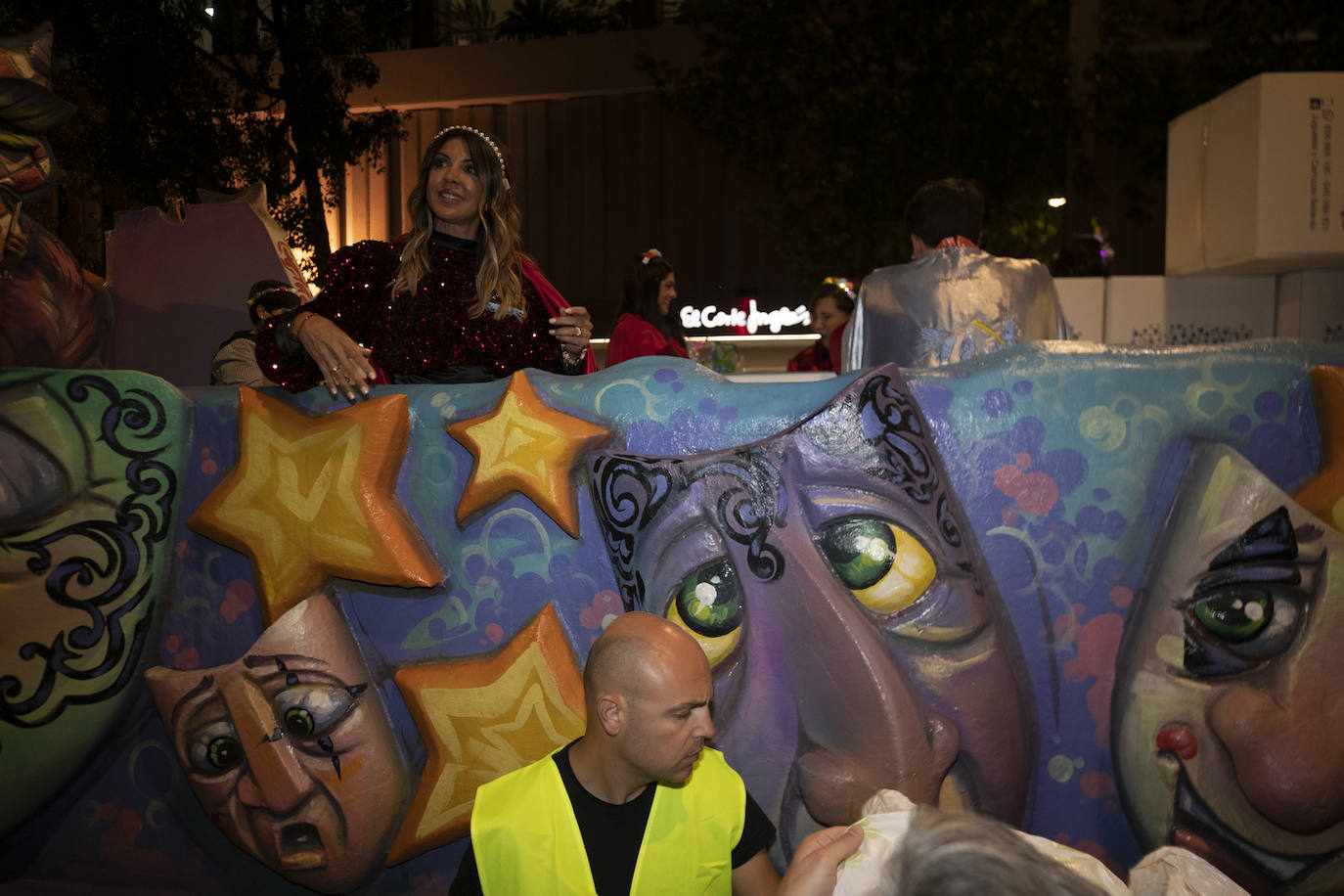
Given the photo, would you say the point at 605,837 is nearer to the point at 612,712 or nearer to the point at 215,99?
the point at 612,712

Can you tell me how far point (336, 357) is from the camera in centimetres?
206

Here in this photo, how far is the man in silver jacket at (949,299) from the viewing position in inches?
94.4

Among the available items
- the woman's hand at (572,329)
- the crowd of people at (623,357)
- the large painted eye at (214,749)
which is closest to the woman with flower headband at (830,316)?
the crowd of people at (623,357)

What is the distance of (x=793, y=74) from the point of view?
7965mm

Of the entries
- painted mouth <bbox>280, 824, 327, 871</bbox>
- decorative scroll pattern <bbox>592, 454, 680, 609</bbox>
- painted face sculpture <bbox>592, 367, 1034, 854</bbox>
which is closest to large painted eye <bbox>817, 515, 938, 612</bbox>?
painted face sculpture <bbox>592, 367, 1034, 854</bbox>

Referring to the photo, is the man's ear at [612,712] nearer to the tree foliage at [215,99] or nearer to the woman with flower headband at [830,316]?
the woman with flower headband at [830,316]

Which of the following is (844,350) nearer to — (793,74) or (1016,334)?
(1016,334)

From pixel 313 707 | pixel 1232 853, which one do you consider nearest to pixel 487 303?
pixel 313 707

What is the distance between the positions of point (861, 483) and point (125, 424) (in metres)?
1.48

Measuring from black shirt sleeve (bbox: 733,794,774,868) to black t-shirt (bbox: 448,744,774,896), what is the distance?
135 mm

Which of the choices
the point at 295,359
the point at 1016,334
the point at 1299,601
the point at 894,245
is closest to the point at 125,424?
the point at 295,359

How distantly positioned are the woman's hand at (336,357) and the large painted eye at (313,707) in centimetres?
57

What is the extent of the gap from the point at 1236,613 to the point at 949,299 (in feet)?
3.10

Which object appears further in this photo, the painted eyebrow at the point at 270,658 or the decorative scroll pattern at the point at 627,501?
the painted eyebrow at the point at 270,658
